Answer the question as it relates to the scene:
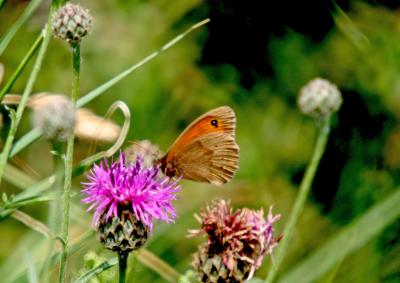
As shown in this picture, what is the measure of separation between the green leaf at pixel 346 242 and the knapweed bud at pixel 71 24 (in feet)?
2.19

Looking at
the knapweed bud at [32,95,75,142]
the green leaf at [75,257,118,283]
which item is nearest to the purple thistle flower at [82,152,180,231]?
the green leaf at [75,257,118,283]

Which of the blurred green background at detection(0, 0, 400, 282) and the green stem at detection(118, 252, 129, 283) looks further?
the blurred green background at detection(0, 0, 400, 282)

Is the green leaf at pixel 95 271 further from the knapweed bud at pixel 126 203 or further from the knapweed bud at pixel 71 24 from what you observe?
the knapweed bud at pixel 71 24

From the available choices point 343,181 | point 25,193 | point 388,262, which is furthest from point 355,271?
point 25,193

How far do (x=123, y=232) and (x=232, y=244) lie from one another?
0.84 feet

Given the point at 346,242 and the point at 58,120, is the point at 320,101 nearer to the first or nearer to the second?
the point at 58,120

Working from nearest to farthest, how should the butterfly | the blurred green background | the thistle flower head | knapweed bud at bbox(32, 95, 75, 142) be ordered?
knapweed bud at bbox(32, 95, 75, 142), the thistle flower head, the butterfly, the blurred green background

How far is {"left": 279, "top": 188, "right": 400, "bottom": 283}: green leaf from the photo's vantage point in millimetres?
1740

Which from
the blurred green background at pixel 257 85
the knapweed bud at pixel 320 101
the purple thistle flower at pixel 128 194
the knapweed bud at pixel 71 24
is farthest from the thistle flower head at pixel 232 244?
the blurred green background at pixel 257 85

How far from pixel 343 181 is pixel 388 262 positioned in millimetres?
485

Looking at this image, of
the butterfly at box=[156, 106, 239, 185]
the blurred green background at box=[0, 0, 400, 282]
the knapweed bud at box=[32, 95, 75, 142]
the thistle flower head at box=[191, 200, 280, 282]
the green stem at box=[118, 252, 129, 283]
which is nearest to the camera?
the knapweed bud at box=[32, 95, 75, 142]

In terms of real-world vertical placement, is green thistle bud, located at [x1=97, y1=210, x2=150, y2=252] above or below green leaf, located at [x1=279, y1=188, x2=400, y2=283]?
above

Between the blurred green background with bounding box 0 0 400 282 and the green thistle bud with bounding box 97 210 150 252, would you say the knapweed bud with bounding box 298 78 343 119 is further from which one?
the blurred green background with bounding box 0 0 400 282

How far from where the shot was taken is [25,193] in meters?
1.57
